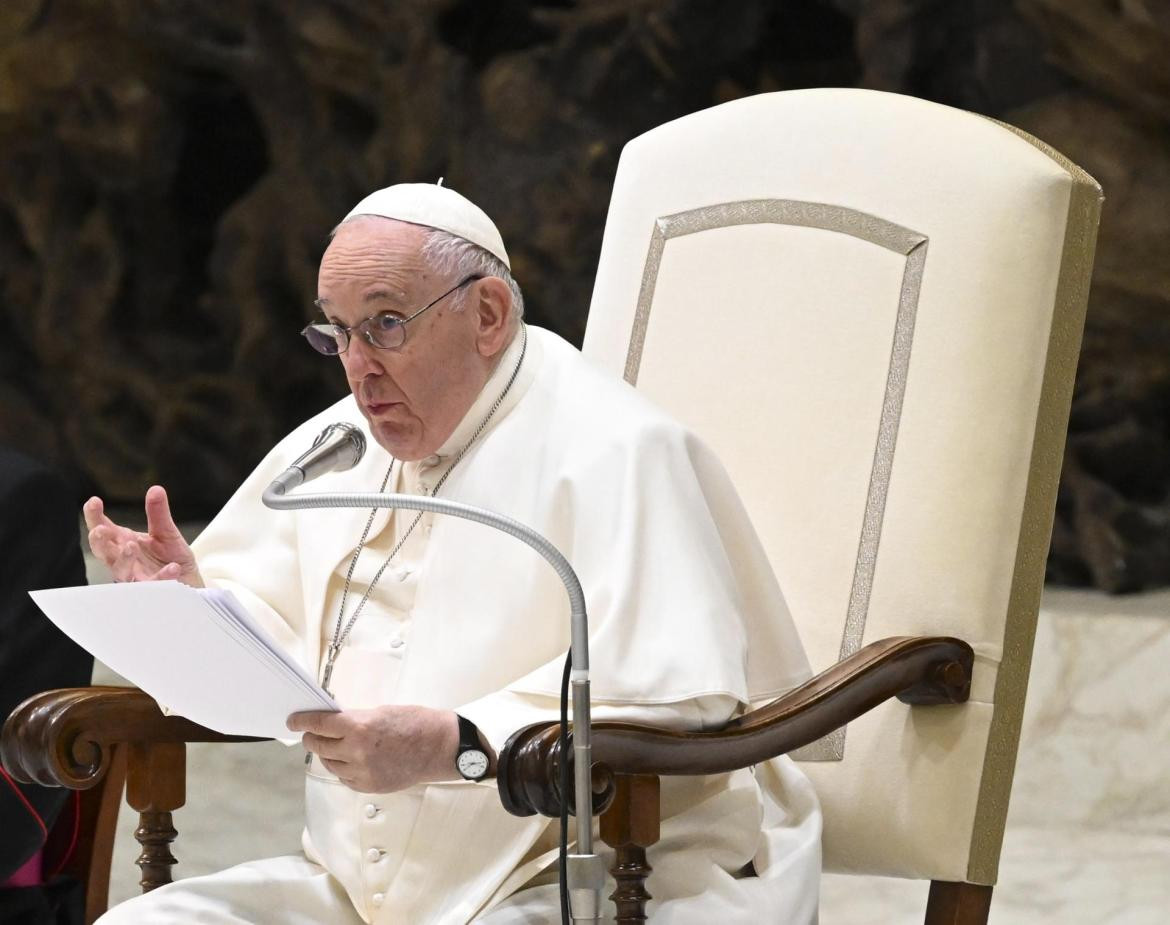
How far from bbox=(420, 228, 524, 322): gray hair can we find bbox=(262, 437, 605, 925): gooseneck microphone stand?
2.24ft

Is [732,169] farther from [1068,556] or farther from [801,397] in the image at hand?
[1068,556]

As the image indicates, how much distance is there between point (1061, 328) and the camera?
2.96 meters

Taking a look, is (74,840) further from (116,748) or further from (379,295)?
(379,295)

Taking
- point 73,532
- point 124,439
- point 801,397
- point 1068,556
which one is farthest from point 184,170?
point 801,397

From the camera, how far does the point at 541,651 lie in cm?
279

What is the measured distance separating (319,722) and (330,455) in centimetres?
34

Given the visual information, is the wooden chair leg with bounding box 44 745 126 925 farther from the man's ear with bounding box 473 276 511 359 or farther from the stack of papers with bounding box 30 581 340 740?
the man's ear with bounding box 473 276 511 359

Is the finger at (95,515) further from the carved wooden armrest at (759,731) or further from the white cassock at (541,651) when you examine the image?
the carved wooden armrest at (759,731)

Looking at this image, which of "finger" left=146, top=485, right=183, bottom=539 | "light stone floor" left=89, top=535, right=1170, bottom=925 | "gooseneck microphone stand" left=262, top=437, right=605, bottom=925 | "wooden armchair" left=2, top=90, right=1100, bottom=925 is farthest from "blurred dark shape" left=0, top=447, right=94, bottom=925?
"light stone floor" left=89, top=535, right=1170, bottom=925

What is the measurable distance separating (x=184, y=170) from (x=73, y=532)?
5082mm

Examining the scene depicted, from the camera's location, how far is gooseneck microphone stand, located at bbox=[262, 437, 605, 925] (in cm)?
214

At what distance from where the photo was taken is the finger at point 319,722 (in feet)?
7.79

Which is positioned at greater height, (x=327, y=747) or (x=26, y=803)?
(x=327, y=747)

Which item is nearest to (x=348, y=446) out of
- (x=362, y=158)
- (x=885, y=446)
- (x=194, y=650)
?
(x=194, y=650)
